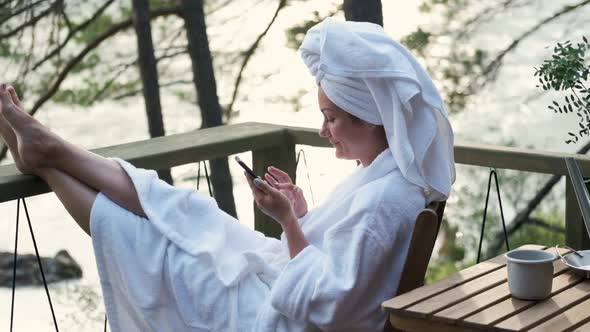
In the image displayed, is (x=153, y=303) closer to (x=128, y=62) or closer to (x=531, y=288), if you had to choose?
(x=531, y=288)

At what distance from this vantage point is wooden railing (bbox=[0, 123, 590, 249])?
2.65 meters

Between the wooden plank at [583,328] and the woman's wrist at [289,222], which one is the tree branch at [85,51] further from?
the wooden plank at [583,328]

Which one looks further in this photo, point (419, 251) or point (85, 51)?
point (85, 51)

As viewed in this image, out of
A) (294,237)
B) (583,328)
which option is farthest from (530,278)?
(294,237)

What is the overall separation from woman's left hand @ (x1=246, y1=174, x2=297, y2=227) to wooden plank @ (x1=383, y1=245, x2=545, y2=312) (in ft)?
1.34

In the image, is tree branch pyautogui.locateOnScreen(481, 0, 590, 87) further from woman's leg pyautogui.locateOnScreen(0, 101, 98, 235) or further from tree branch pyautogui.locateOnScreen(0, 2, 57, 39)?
woman's leg pyautogui.locateOnScreen(0, 101, 98, 235)

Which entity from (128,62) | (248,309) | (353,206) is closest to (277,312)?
(248,309)

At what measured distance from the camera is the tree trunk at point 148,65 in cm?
635

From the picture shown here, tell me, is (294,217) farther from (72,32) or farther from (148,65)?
(72,32)

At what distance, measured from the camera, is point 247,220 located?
730cm

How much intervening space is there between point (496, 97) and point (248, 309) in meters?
4.68

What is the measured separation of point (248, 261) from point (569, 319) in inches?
35.9

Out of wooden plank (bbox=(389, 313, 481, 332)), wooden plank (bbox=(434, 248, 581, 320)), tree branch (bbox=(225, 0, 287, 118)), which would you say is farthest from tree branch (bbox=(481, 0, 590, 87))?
wooden plank (bbox=(389, 313, 481, 332))

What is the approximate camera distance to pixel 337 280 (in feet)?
7.39
